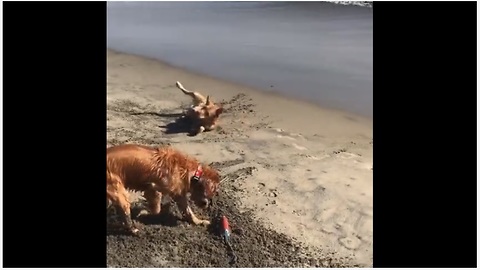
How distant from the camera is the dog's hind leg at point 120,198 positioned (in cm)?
568

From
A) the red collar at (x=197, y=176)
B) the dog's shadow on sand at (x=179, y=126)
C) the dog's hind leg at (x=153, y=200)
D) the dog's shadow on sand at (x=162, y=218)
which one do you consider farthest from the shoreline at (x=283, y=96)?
the dog's hind leg at (x=153, y=200)

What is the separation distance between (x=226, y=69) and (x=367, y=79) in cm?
298

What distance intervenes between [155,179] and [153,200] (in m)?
0.29

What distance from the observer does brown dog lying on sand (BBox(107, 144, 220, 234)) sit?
573 centimetres

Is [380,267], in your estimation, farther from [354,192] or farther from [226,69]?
[226,69]

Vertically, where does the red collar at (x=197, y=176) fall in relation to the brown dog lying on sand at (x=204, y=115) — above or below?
below

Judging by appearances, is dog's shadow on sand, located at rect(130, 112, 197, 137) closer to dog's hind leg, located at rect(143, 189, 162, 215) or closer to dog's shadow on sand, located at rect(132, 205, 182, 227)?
dog's shadow on sand, located at rect(132, 205, 182, 227)

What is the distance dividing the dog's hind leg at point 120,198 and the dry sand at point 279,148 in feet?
4.40

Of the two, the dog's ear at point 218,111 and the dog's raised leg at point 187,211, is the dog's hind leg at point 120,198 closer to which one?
the dog's raised leg at point 187,211

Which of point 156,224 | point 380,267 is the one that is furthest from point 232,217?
point 380,267

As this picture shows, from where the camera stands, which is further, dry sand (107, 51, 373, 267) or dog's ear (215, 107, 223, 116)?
dog's ear (215, 107, 223, 116)

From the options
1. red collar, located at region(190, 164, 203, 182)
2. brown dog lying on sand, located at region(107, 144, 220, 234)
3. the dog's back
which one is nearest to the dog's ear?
brown dog lying on sand, located at region(107, 144, 220, 234)

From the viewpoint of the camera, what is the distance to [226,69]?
11531 mm

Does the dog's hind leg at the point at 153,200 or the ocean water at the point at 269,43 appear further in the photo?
the ocean water at the point at 269,43
